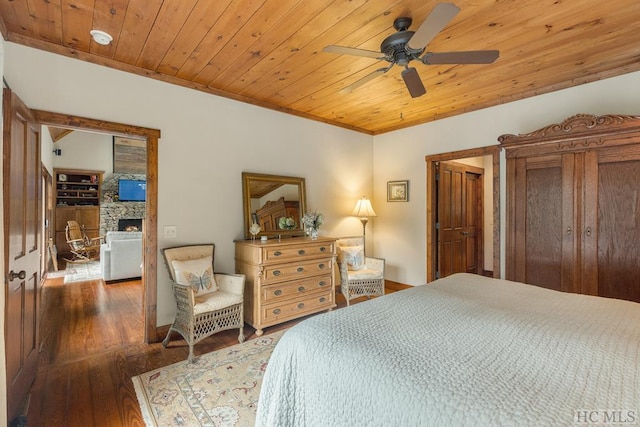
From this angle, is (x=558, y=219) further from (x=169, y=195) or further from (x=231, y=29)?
(x=169, y=195)

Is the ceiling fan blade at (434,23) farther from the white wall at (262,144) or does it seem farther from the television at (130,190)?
the television at (130,190)

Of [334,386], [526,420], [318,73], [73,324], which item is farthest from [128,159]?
[526,420]

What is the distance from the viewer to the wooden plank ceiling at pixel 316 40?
76.2 inches

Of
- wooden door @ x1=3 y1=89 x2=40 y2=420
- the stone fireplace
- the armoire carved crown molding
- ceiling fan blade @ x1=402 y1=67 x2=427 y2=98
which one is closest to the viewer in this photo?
wooden door @ x1=3 y1=89 x2=40 y2=420

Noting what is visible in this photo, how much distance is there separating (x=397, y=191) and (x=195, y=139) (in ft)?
9.90

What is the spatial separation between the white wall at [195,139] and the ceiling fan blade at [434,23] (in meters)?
2.25

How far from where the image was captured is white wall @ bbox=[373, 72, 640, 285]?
2.88 meters

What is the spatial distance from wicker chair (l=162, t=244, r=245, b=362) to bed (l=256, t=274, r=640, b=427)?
148cm

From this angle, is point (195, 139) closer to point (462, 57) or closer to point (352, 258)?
point (352, 258)

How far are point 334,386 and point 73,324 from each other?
3.62m

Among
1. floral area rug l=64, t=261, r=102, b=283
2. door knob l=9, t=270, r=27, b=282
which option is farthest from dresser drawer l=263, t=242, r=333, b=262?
floral area rug l=64, t=261, r=102, b=283

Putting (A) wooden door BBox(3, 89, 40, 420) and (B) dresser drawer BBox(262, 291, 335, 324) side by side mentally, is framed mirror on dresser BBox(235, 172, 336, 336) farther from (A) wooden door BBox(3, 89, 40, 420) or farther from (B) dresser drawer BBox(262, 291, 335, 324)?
→ (A) wooden door BBox(3, 89, 40, 420)

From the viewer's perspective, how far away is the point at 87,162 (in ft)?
25.6

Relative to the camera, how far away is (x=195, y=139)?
10.3 ft
